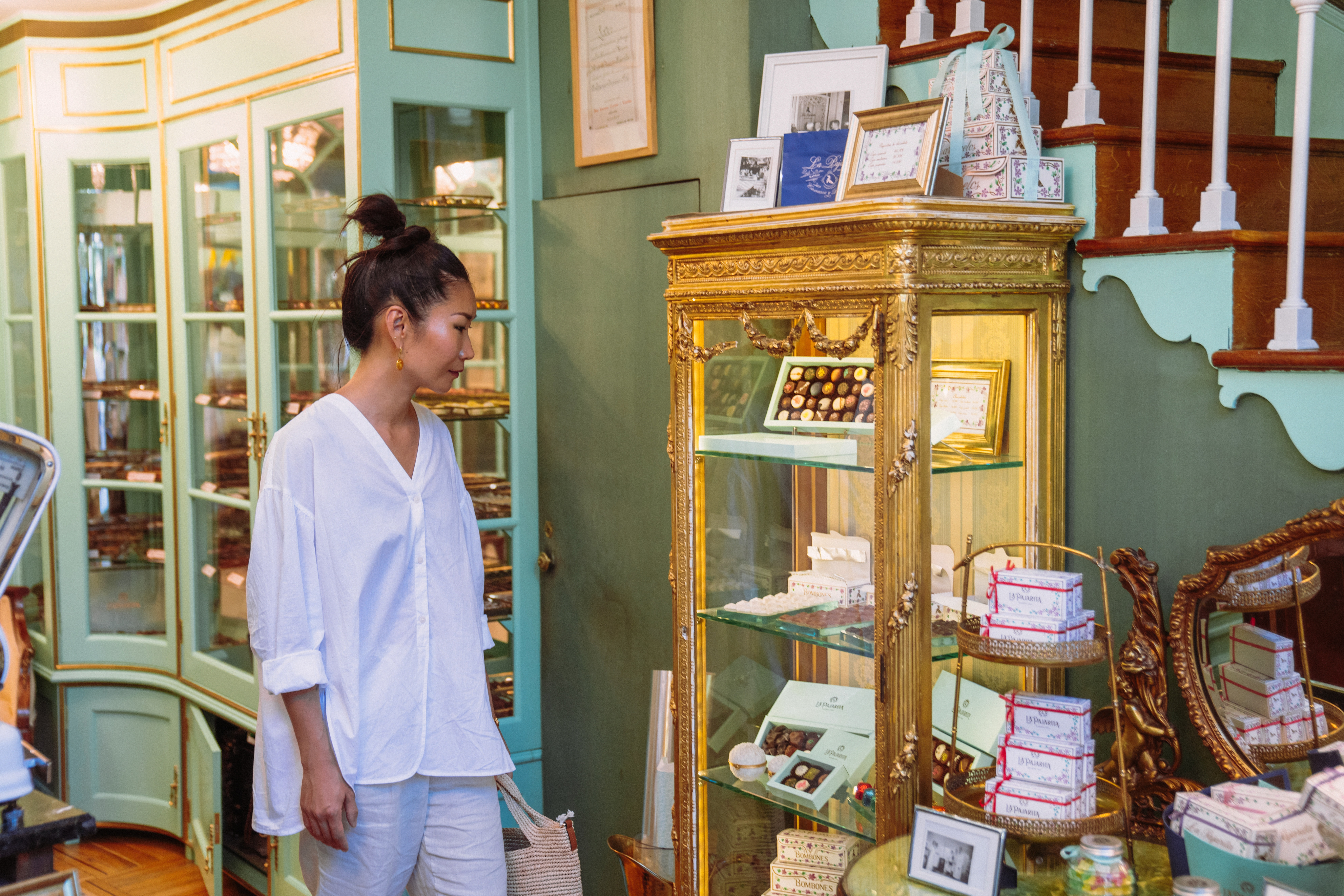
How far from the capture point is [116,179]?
14.5ft

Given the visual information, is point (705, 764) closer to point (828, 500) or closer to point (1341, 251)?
point (828, 500)

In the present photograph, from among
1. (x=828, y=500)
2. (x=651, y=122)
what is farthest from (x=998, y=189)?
(x=651, y=122)

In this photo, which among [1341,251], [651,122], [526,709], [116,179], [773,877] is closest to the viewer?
[1341,251]

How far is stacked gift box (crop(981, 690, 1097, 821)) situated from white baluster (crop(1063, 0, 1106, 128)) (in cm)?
103

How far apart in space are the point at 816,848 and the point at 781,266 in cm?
111

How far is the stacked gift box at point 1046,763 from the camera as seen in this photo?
1758mm

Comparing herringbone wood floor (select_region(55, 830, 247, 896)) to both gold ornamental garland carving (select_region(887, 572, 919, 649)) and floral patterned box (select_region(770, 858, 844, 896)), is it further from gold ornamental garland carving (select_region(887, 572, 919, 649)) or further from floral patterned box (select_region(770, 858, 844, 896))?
gold ornamental garland carving (select_region(887, 572, 919, 649))

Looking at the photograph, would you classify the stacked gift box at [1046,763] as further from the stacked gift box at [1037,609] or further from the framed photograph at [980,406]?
the framed photograph at [980,406]

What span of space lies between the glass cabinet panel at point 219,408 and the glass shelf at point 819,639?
198 centimetres

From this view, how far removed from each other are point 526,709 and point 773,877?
1.32 metres

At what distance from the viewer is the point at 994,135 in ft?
6.68

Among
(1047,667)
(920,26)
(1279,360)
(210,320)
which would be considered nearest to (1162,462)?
(1279,360)

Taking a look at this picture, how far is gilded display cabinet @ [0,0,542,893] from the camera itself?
3348 millimetres

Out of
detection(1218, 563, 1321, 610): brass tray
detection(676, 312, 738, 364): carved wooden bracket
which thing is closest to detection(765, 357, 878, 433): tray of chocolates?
detection(676, 312, 738, 364): carved wooden bracket
